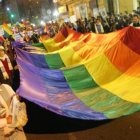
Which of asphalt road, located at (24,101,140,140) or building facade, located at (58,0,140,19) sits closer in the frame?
asphalt road, located at (24,101,140,140)

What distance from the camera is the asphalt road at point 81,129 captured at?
2.98m

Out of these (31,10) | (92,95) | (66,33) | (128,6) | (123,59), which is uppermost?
(31,10)

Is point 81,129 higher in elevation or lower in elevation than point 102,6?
lower

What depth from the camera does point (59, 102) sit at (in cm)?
280

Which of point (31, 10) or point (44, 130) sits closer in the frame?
point (44, 130)

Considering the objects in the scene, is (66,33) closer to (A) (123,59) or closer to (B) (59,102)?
(A) (123,59)

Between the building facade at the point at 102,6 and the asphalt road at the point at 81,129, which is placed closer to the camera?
the asphalt road at the point at 81,129

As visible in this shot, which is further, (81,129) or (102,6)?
(102,6)

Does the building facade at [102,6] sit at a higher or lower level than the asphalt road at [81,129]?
higher

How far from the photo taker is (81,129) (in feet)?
10.8

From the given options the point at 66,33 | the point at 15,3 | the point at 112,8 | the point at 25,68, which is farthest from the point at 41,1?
the point at 25,68

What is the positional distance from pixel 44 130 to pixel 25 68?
1594 mm

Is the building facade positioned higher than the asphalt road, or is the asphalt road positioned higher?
the building facade

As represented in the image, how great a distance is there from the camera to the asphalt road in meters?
2.98
